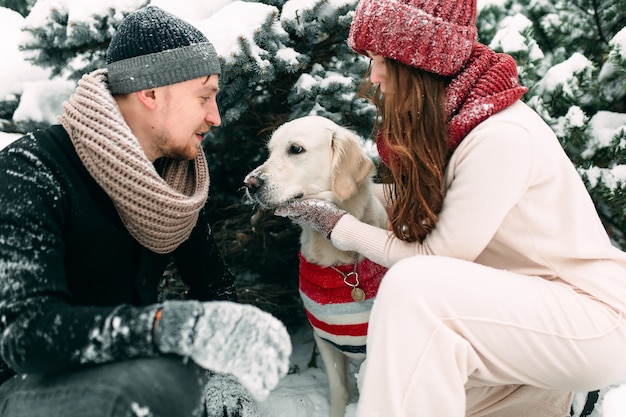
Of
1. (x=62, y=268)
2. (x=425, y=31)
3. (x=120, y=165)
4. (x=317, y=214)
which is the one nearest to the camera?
(x=62, y=268)

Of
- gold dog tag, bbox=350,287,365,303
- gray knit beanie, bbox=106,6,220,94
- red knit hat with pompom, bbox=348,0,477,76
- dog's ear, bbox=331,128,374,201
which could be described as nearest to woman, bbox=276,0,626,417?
red knit hat with pompom, bbox=348,0,477,76

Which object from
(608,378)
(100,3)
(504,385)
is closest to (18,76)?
(100,3)

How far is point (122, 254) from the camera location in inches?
64.6

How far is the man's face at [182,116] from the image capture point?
5.63 feet

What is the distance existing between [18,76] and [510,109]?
7.91 ft

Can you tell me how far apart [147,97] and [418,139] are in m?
0.94

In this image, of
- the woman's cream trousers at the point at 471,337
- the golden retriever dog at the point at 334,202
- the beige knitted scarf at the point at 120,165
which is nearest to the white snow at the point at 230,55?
the golden retriever dog at the point at 334,202

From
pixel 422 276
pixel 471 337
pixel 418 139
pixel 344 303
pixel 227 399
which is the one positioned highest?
pixel 418 139

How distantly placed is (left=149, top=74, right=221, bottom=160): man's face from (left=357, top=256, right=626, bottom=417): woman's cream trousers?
86cm

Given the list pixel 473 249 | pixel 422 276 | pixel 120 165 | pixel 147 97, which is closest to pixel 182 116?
pixel 147 97

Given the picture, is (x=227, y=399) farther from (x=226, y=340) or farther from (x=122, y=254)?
(x=226, y=340)

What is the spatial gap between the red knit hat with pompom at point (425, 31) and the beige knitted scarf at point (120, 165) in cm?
87

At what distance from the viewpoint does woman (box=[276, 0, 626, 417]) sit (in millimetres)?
1475

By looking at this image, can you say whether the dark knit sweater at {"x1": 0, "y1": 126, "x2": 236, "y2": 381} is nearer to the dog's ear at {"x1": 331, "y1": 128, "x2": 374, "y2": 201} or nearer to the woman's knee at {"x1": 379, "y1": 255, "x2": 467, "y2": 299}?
the woman's knee at {"x1": 379, "y1": 255, "x2": 467, "y2": 299}
